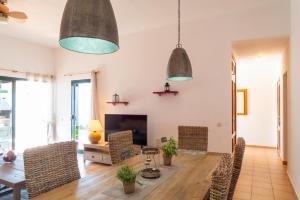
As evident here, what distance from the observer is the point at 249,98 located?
729 centimetres

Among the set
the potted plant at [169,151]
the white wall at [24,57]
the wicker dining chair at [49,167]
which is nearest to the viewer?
the wicker dining chair at [49,167]

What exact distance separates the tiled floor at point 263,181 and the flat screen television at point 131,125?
2.04 metres

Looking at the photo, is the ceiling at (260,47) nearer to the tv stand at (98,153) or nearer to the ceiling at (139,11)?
the ceiling at (139,11)

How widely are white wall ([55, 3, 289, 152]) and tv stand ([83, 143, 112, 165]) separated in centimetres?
89

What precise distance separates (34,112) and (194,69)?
14.6 ft

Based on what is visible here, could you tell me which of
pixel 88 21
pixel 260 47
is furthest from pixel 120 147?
pixel 260 47

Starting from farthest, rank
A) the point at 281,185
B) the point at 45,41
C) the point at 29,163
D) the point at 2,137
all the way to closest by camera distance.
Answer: the point at 45,41 < the point at 2,137 < the point at 281,185 < the point at 29,163

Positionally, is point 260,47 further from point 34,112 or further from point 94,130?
point 34,112

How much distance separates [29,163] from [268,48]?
4738 millimetres

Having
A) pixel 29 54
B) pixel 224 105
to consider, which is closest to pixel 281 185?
pixel 224 105

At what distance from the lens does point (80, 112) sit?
241 inches

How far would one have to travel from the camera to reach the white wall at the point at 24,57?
5215mm

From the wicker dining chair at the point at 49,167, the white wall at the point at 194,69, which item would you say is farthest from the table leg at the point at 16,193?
the white wall at the point at 194,69

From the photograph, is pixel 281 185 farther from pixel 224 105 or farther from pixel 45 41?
pixel 45 41
